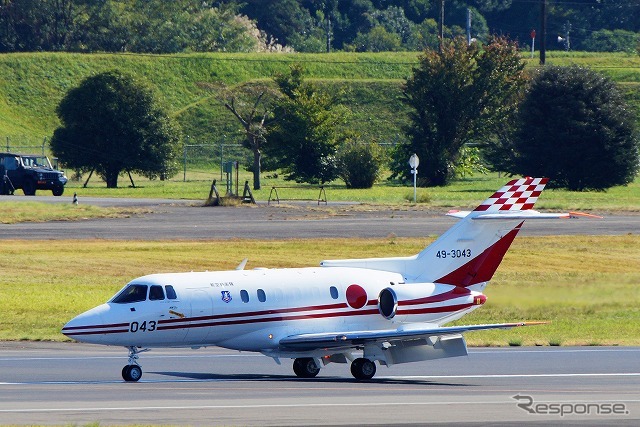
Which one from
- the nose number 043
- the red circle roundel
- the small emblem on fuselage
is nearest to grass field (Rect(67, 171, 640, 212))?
the red circle roundel

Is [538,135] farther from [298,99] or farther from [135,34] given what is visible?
[135,34]

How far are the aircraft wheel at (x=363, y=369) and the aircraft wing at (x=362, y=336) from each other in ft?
2.34

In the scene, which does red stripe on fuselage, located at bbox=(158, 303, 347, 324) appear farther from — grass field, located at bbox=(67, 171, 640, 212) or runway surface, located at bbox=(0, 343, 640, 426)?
grass field, located at bbox=(67, 171, 640, 212)

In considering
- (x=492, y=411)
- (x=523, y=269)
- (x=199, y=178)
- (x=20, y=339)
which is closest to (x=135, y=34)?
(x=199, y=178)

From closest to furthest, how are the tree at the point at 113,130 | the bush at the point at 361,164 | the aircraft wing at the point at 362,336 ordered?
the aircraft wing at the point at 362,336 < the bush at the point at 361,164 < the tree at the point at 113,130

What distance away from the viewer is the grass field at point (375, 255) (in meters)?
34.8

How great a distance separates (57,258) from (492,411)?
29.9m

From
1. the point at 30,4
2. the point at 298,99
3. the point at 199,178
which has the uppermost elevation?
the point at 30,4

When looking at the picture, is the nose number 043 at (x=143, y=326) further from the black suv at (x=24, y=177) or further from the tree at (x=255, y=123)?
the tree at (x=255, y=123)

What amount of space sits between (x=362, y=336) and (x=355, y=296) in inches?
66.6

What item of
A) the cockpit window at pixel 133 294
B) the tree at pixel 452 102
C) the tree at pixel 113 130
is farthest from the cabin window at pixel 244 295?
the tree at pixel 452 102

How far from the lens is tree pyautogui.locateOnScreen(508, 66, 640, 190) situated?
95.2 metres

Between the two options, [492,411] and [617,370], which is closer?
[492,411]

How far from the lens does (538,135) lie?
97375 millimetres
